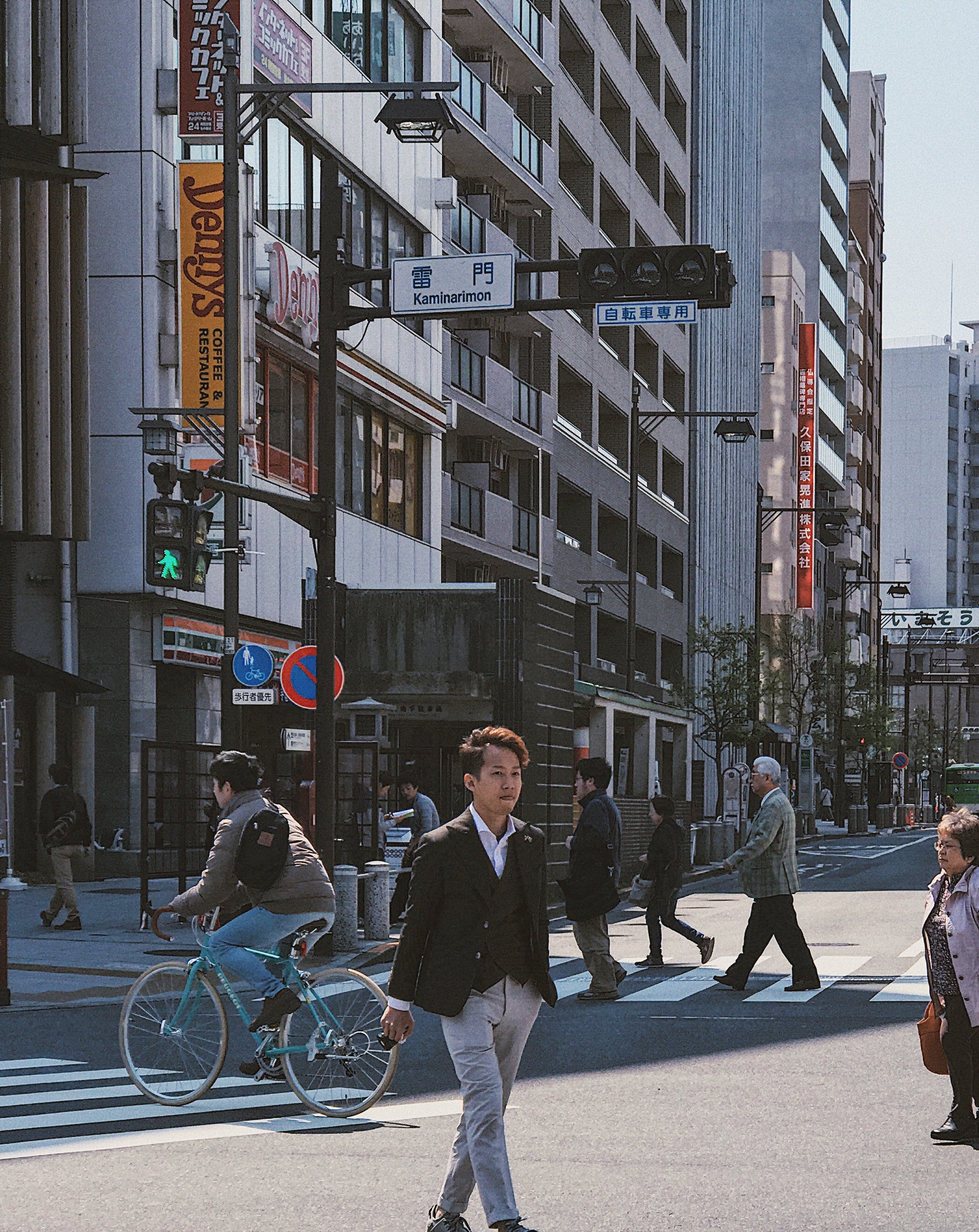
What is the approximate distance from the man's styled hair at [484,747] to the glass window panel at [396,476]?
31.0m

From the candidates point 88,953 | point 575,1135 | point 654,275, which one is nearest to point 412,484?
point 88,953

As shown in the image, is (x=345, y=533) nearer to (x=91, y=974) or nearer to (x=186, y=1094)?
(x=91, y=974)

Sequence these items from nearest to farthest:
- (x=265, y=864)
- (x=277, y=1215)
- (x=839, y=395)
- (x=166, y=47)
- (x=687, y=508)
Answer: (x=277, y=1215), (x=265, y=864), (x=166, y=47), (x=687, y=508), (x=839, y=395)

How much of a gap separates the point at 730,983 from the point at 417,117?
8029mm

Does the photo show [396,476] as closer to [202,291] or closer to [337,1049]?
[202,291]

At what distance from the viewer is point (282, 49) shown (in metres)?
31.8

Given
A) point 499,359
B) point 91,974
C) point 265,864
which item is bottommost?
point 91,974

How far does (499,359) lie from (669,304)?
104 feet

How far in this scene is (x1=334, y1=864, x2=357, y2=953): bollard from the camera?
1797 centimetres

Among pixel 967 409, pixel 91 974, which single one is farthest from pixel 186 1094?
pixel 967 409

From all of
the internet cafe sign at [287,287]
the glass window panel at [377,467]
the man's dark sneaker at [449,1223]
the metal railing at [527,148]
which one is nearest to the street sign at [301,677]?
the internet cafe sign at [287,287]

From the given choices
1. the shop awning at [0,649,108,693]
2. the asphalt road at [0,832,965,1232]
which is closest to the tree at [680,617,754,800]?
the shop awning at [0,649,108,693]

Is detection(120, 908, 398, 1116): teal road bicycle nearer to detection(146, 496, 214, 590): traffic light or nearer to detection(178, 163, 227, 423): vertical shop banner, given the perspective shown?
detection(146, 496, 214, 590): traffic light

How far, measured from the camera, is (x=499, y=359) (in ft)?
158
